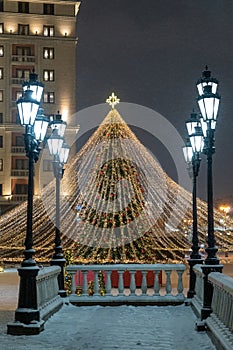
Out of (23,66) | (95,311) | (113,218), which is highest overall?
(23,66)

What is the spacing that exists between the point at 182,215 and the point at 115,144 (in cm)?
422

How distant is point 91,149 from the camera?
96.6 feet

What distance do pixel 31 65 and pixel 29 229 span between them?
55614 mm

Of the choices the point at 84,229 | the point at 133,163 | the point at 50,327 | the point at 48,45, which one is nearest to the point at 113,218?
the point at 84,229

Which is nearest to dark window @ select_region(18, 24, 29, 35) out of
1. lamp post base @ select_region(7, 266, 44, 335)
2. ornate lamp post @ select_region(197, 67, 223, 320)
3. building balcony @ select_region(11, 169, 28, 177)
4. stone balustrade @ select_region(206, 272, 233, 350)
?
building balcony @ select_region(11, 169, 28, 177)

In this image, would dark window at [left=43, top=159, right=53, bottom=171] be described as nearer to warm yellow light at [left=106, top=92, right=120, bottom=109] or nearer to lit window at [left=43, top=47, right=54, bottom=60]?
lit window at [left=43, top=47, right=54, bottom=60]

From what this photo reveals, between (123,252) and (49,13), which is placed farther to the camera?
(49,13)

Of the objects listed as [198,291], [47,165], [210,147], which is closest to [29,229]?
[210,147]

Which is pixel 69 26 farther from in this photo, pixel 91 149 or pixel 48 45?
pixel 91 149

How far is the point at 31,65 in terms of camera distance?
65.9 m

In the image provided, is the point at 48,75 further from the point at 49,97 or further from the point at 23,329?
the point at 23,329

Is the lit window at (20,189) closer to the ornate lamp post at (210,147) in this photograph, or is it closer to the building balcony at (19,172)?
the building balcony at (19,172)

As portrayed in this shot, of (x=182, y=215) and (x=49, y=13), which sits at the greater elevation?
(x=49, y=13)

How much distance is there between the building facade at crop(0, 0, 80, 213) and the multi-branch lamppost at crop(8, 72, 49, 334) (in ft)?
170
